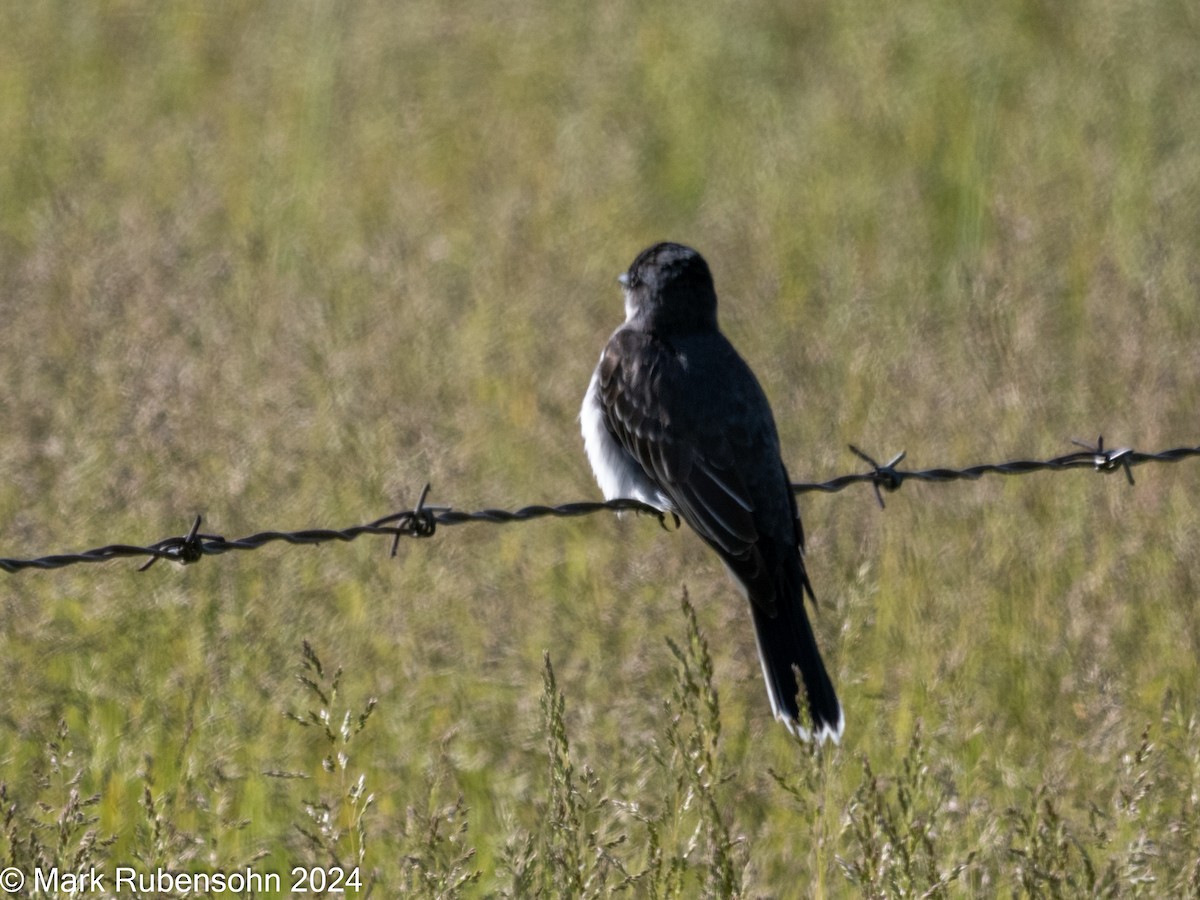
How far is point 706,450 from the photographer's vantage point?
5.17 m

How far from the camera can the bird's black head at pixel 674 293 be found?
227 inches

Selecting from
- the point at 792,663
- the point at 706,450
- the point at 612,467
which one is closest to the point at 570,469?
the point at 612,467

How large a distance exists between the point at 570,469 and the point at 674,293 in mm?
910

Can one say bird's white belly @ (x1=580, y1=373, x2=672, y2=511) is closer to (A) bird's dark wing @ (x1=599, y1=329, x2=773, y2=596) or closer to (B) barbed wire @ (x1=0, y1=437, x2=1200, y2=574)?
(A) bird's dark wing @ (x1=599, y1=329, x2=773, y2=596)

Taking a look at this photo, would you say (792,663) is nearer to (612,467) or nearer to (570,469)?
(612,467)

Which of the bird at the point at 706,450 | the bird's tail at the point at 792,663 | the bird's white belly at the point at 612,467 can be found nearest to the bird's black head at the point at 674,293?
the bird at the point at 706,450

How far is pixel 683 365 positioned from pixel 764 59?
6813 mm

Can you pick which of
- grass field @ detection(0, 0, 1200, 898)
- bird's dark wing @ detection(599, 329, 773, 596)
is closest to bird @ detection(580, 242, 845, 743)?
bird's dark wing @ detection(599, 329, 773, 596)

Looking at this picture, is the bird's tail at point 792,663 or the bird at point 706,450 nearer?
the bird's tail at point 792,663

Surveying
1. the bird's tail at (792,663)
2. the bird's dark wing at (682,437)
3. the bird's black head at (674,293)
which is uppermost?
the bird's black head at (674,293)

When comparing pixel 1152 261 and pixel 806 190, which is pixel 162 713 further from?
pixel 806 190

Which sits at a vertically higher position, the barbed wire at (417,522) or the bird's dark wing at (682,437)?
the bird's dark wing at (682,437)

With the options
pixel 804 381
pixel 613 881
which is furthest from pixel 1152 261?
pixel 613 881

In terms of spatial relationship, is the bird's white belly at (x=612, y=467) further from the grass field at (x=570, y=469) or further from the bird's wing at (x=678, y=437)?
the grass field at (x=570, y=469)
